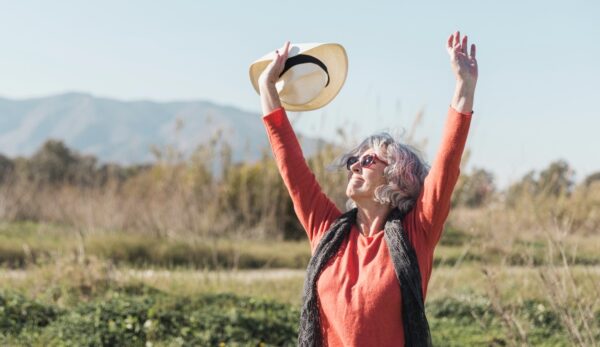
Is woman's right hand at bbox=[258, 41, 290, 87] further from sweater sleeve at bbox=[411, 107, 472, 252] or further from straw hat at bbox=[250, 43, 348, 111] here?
sweater sleeve at bbox=[411, 107, 472, 252]

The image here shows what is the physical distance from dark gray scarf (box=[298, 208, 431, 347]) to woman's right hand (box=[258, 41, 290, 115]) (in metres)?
0.53

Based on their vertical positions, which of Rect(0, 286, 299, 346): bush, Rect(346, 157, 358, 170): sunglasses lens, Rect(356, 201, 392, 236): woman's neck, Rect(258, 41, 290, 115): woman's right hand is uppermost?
Rect(258, 41, 290, 115): woman's right hand

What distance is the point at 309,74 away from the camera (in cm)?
351

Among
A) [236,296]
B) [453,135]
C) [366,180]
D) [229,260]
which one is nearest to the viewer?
[453,135]

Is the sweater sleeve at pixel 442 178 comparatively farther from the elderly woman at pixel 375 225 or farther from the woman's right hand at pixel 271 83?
the woman's right hand at pixel 271 83

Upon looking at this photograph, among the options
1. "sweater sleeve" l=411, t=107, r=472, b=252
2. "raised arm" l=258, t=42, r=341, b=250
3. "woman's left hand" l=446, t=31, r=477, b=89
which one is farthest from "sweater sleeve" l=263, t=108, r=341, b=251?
"woman's left hand" l=446, t=31, r=477, b=89

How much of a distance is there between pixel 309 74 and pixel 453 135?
2.47 feet

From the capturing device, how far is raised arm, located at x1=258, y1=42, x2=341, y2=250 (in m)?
3.36

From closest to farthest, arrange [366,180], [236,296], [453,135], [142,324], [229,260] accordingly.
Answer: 1. [453,135]
2. [366,180]
3. [142,324]
4. [236,296]
5. [229,260]

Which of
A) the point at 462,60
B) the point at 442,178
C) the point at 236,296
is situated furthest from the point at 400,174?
the point at 236,296

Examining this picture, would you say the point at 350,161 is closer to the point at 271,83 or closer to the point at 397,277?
the point at 271,83

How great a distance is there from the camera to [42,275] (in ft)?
25.8

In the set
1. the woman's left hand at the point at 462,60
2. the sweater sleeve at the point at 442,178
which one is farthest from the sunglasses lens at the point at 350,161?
the woman's left hand at the point at 462,60

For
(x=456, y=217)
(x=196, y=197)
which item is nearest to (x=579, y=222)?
(x=456, y=217)
